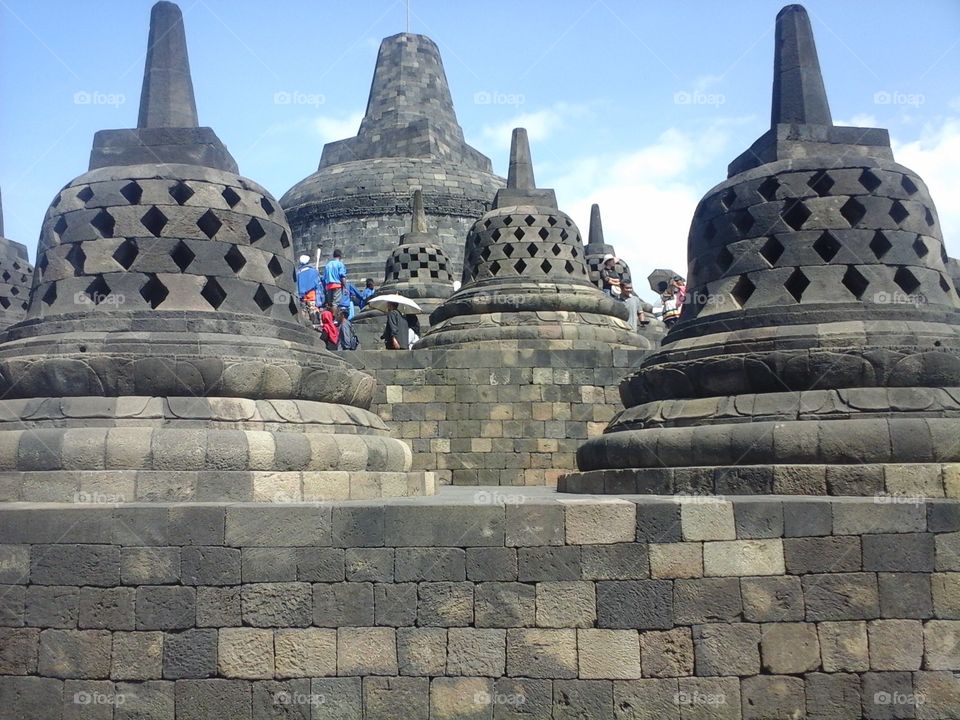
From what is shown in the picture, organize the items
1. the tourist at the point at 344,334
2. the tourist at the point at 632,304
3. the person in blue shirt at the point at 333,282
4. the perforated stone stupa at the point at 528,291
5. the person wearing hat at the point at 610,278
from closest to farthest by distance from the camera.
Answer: the perforated stone stupa at the point at 528,291, the tourist at the point at 344,334, the person in blue shirt at the point at 333,282, the tourist at the point at 632,304, the person wearing hat at the point at 610,278

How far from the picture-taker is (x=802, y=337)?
5.94m

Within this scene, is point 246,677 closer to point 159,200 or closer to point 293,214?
point 159,200

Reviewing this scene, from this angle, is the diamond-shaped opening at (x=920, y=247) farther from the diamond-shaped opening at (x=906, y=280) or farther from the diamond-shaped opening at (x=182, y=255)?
the diamond-shaped opening at (x=182, y=255)

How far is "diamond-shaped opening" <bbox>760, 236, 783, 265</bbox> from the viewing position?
6500 mm

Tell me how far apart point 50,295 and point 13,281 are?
6.61 metres

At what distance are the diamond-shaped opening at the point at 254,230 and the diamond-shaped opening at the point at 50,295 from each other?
1442 mm

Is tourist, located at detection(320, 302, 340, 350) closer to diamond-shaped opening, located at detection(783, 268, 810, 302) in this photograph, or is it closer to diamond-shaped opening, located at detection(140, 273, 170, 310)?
diamond-shaped opening, located at detection(140, 273, 170, 310)

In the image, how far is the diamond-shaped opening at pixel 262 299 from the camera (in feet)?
21.2

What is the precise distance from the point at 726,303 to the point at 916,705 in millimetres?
3069

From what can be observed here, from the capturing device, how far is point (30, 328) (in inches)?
242

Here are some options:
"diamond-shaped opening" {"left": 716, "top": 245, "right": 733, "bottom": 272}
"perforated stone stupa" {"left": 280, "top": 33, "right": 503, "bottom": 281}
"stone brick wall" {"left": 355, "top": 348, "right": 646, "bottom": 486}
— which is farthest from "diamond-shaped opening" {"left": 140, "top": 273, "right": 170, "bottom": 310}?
"perforated stone stupa" {"left": 280, "top": 33, "right": 503, "bottom": 281}

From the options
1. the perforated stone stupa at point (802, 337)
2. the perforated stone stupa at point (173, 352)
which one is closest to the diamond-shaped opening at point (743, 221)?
the perforated stone stupa at point (802, 337)

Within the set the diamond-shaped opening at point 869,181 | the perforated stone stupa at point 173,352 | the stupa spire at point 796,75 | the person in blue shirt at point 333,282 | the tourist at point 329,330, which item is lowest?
the perforated stone stupa at point 173,352

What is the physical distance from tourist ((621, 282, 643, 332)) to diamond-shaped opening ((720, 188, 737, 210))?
28.5 ft
